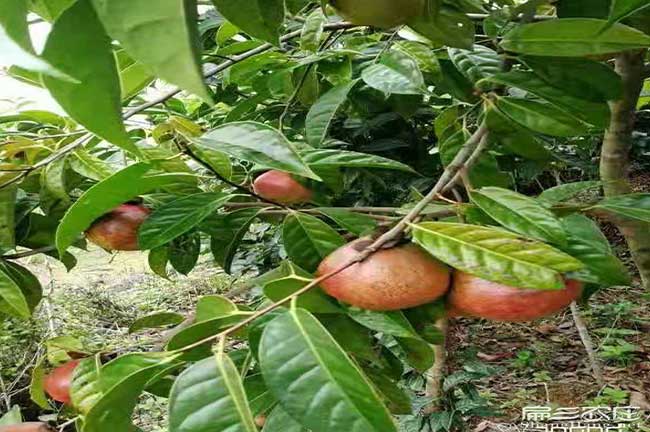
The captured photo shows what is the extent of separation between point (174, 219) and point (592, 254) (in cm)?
41

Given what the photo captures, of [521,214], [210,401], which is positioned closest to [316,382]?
[210,401]

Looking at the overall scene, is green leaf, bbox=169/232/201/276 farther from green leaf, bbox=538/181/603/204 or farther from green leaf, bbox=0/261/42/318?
green leaf, bbox=538/181/603/204

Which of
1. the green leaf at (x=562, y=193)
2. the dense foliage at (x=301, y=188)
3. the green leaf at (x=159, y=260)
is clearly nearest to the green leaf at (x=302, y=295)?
the dense foliage at (x=301, y=188)

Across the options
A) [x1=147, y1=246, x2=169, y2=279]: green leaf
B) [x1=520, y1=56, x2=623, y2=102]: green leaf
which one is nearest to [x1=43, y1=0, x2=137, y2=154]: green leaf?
[x1=520, y1=56, x2=623, y2=102]: green leaf

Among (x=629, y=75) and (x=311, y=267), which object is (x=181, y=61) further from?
(x=629, y=75)

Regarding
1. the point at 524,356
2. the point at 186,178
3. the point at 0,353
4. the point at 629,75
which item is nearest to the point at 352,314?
the point at 186,178

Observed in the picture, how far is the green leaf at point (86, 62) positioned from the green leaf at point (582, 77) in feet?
1.54

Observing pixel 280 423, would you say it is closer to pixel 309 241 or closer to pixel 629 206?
pixel 309 241

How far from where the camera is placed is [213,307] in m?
0.50

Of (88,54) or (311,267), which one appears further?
(311,267)

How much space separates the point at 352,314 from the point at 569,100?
31 centimetres

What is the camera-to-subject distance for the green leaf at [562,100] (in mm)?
615

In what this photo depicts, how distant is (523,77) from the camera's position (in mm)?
618

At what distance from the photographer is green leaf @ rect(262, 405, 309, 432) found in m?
0.54
